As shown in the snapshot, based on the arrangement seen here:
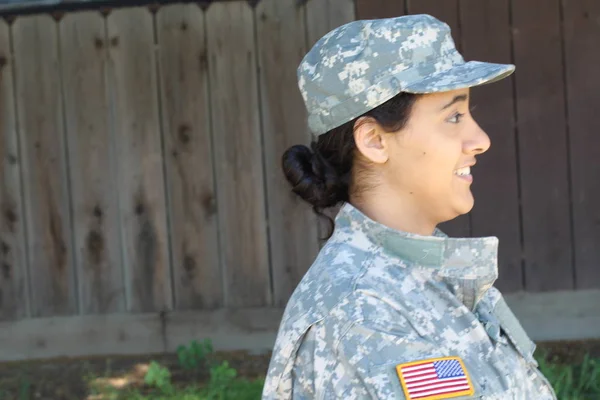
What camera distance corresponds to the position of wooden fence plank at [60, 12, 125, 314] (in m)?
4.91

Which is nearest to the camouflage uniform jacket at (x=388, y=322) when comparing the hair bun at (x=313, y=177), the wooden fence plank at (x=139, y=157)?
the hair bun at (x=313, y=177)

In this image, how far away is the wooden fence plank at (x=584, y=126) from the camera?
476cm

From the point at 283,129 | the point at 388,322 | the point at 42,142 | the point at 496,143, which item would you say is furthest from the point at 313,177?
the point at 42,142

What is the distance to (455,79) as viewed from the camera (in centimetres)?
164

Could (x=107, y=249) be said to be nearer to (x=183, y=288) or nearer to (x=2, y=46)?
(x=183, y=288)

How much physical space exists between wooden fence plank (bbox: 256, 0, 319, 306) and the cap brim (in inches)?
123

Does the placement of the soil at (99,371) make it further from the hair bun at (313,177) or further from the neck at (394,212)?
the neck at (394,212)

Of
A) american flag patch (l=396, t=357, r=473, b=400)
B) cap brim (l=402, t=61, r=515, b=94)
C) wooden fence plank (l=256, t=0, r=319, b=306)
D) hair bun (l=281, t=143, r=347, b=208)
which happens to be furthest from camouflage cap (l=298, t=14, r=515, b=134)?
wooden fence plank (l=256, t=0, r=319, b=306)

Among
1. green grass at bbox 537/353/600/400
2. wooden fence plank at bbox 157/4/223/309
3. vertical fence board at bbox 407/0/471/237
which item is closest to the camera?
green grass at bbox 537/353/600/400

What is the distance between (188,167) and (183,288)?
1.96 ft

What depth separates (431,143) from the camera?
169cm

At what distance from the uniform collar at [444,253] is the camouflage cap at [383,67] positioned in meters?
0.20

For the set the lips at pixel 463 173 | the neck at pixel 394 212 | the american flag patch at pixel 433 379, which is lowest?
the american flag patch at pixel 433 379

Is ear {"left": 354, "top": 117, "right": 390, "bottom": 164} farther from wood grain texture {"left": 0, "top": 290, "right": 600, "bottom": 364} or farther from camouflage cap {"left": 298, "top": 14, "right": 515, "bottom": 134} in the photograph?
wood grain texture {"left": 0, "top": 290, "right": 600, "bottom": 364}
